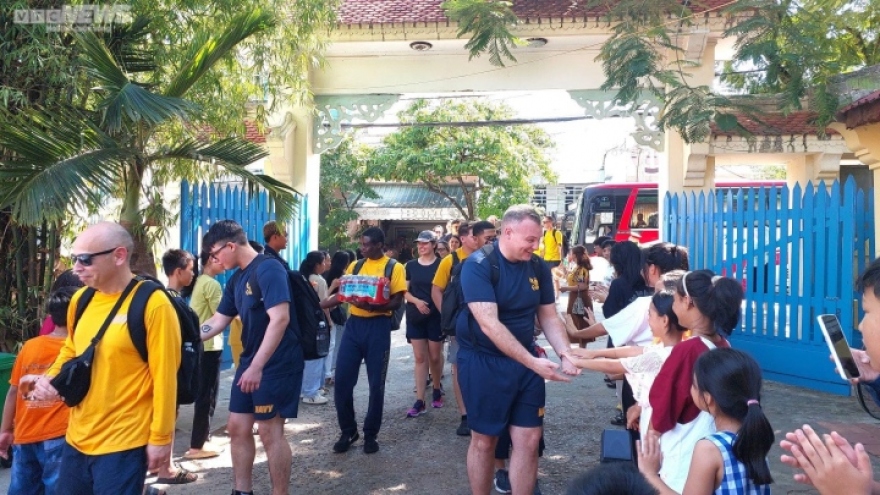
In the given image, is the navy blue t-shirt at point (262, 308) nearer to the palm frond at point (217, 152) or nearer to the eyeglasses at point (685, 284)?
the eyeglasses at point (685, 284)

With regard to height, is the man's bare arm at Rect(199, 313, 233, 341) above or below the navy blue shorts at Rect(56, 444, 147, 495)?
above

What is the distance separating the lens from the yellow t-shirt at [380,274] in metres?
6.05

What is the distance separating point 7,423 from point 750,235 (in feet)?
24.7

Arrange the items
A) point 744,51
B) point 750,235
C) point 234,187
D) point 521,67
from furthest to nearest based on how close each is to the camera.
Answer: point 521,67 < point 234,187 < point 750,235 < point 744,51

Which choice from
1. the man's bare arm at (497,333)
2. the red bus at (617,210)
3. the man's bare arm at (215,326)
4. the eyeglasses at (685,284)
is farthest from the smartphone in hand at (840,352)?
the red bus at (617,210)

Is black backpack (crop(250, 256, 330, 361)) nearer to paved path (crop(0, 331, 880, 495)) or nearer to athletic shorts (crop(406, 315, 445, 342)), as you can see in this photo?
paved path (crop(0, 331, 880, 495))

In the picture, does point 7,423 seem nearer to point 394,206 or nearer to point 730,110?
point 730,110

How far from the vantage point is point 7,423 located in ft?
12.5

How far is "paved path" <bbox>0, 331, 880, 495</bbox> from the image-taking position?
522cm

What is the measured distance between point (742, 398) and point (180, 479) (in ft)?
13.3

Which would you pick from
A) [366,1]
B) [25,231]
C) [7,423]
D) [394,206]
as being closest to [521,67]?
[366,1]

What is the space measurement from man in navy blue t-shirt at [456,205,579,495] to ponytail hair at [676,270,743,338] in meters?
0.97

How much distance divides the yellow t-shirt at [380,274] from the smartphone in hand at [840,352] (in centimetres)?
358

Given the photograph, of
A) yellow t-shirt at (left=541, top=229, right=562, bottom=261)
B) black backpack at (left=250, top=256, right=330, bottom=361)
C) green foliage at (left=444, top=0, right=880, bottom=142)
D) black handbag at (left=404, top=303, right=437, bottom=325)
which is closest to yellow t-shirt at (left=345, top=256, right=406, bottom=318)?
black handbag at (left=404, top=303, right=437, bottom=325)
